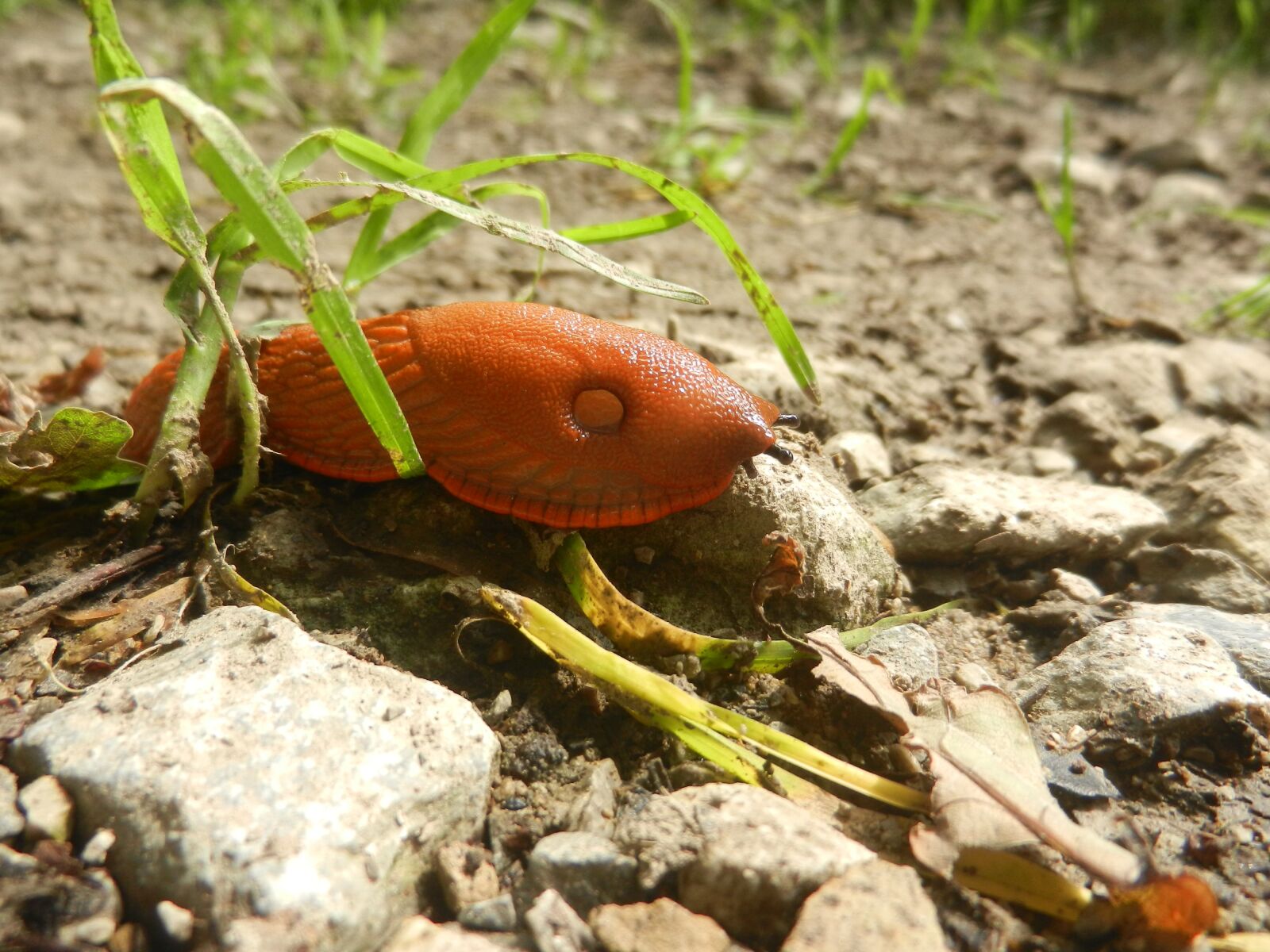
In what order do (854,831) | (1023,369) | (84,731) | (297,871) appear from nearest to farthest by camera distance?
(297,871), (84,731), (854,831), (1023,369)

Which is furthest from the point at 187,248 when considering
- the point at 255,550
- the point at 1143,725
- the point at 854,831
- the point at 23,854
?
the point at 1143,725

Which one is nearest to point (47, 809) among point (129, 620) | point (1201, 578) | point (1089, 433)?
point (129, 620)

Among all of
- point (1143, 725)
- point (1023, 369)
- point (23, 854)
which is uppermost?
point (1023, 369)

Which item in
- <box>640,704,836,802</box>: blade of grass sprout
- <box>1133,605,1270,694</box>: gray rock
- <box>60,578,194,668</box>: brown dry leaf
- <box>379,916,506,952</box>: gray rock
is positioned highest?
<box>1133,605,1270,694</box>: gray rock

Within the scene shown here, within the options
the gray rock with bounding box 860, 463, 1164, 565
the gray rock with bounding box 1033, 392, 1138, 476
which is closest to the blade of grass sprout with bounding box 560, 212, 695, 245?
the gray rock with bounding box 860, 463, 1164, 565

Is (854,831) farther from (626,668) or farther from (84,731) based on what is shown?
(84,731)

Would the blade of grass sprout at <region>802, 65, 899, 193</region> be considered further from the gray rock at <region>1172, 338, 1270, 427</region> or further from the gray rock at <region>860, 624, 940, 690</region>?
the gray rock at <region>860, 624, 940, 690</region>
